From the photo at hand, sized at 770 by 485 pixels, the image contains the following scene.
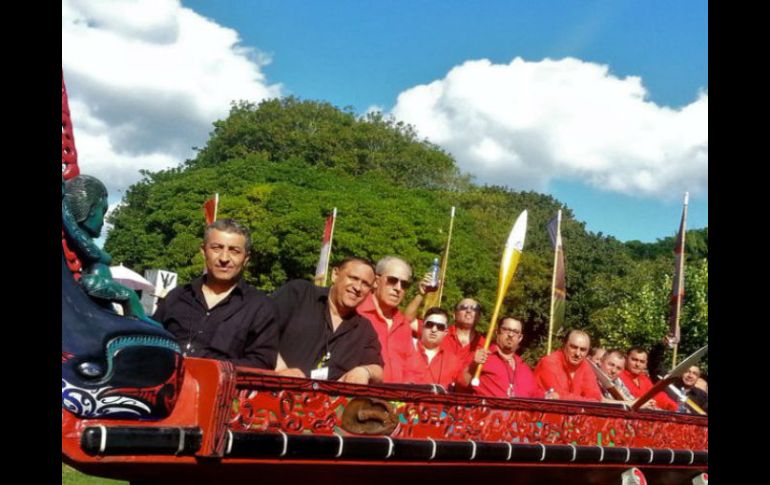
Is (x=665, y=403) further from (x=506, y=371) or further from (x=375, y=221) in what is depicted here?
(x=375, y=221)

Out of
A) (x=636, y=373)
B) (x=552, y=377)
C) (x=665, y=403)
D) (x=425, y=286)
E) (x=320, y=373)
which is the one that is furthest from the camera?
(x=636, y=373)

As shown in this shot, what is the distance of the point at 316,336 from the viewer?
461 cm

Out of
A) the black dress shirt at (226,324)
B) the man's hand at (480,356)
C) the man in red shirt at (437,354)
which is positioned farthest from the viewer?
the man in red shirt at (437,354)

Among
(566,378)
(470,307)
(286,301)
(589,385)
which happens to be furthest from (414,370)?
(589,385)

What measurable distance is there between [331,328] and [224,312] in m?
0.77

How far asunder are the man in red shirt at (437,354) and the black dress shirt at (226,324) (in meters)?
2.36

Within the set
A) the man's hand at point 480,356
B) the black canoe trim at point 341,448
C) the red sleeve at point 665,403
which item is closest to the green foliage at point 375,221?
the red sleeve at point 665,403

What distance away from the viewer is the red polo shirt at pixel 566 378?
24.1ft

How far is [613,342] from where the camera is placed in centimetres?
3269

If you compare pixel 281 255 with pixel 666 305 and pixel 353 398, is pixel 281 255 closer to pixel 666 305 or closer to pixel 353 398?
pixel 666 305

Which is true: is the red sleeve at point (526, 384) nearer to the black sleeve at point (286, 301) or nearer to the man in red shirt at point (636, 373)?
the black sleeve at point (286, 301)

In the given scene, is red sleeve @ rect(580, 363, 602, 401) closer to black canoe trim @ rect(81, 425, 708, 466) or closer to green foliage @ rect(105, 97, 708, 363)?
black canoe trim @ rect(81, 425, 708, 466)
